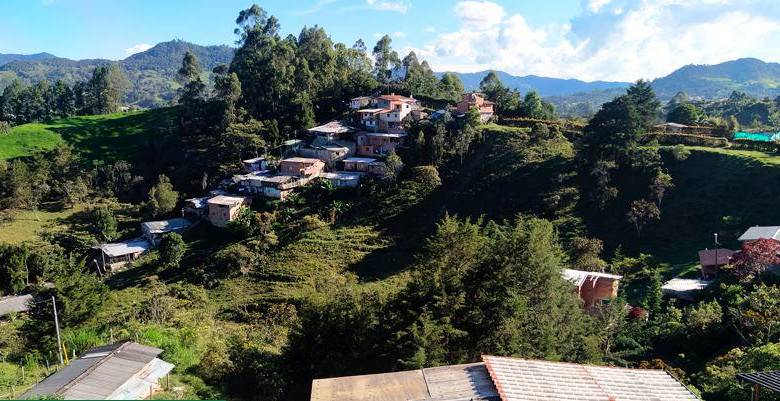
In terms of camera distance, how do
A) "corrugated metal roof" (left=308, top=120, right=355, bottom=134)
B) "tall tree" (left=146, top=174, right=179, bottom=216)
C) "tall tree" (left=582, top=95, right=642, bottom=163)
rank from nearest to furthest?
"tall tree" (left=582, top=95, right=642, bottom=163) → "tall tree" (left=146, top=174, right=179, bottom=216) → "corrugated metal roof" (left=308, top=120, right=355, bottom=134)

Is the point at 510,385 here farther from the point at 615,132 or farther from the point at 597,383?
the point at 615,132

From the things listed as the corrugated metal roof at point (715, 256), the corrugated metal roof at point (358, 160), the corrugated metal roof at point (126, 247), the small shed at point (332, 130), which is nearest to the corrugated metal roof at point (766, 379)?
the corrugated metal roof at point (715, 256)

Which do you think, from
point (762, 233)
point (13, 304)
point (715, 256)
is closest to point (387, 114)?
point (715, 256)

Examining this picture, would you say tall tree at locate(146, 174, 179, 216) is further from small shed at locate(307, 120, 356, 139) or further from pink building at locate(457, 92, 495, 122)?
pink building at locate(457, 92, 495, 122)

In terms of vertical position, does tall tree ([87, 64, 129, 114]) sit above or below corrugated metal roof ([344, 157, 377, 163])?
above

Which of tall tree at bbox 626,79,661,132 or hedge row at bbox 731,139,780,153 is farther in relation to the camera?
tall tree at bbox 626,79,661,132

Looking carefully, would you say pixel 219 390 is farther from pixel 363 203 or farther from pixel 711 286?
pixel 363 203

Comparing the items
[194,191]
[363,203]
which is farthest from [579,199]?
[194,191]

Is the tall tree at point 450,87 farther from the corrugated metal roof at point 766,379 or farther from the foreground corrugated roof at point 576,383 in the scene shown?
the foreground corrugated roof at point 576,383

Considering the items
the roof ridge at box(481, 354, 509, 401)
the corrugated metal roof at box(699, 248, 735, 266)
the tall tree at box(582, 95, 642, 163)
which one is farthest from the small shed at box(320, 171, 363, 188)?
the roof ridge at box(481, 354, 509, 401)
